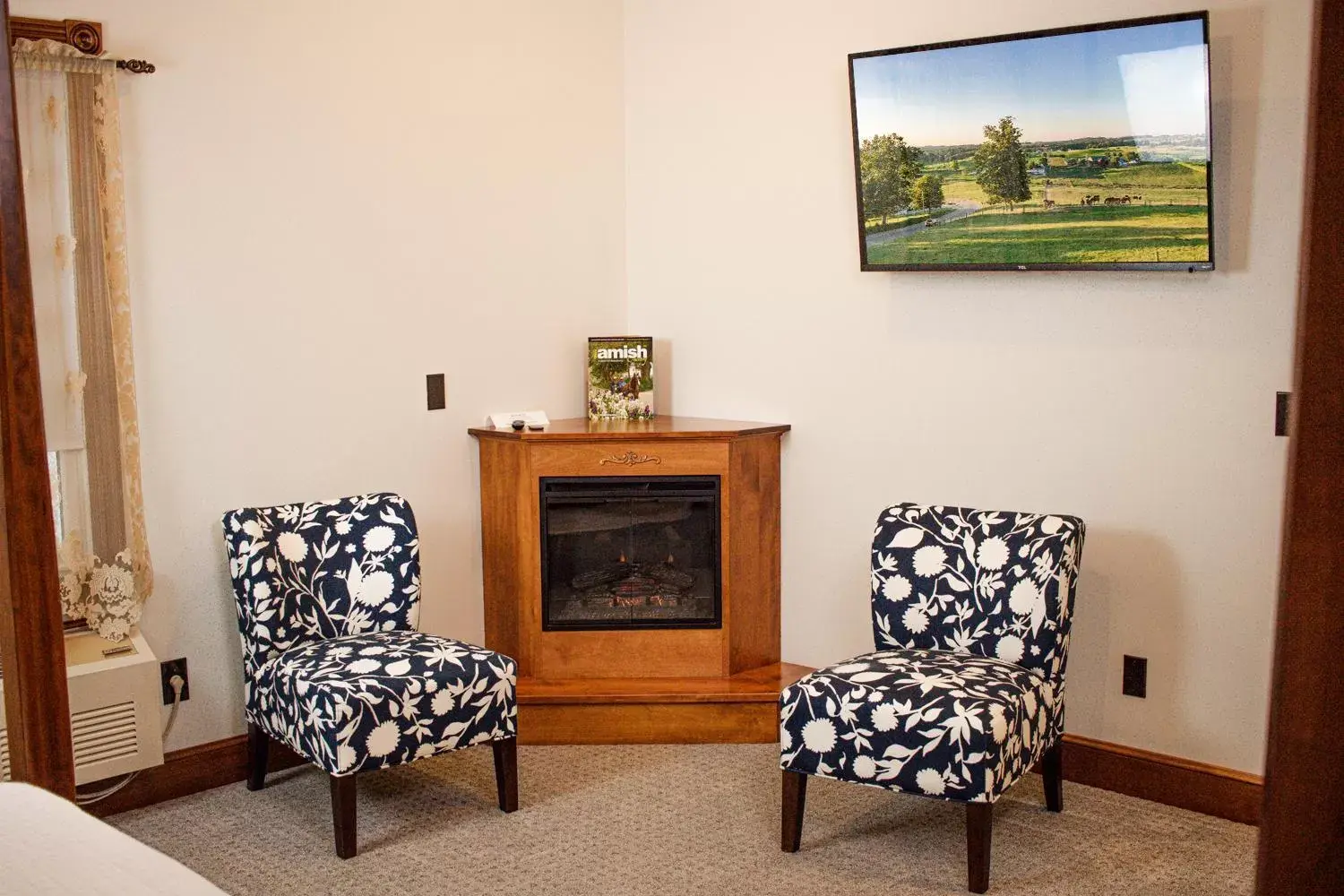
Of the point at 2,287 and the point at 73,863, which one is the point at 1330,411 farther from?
the point at 2,287

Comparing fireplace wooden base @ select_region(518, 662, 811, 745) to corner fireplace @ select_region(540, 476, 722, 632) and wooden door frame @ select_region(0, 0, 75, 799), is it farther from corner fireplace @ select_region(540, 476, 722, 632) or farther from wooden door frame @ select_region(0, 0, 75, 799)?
wooden door frame @ select_region(0, 0, 75, 799)

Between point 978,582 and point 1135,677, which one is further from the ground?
point 978,582

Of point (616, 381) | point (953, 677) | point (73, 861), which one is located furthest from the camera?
point (616, 381)

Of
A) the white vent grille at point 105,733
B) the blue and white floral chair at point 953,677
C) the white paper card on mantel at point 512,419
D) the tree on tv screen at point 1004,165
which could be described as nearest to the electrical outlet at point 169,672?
the white vent grille at point 105,733

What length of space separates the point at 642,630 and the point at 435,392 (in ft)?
3.30

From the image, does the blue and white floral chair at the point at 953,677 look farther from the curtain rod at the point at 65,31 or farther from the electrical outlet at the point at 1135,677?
the curtain rod at the point at 65,31

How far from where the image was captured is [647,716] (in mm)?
3777

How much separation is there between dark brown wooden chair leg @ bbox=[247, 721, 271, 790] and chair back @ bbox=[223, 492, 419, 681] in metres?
0.16

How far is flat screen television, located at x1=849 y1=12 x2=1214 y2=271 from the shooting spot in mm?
3041

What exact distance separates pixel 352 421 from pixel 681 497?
1.04 meters

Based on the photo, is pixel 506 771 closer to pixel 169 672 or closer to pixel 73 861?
pixel 169 672

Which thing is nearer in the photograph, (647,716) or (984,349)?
(984,349)

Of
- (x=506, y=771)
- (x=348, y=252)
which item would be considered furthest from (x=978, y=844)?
(x=348, y=252)

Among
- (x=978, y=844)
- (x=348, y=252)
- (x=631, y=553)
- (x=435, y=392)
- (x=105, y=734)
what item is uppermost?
(x=348, y=252)
